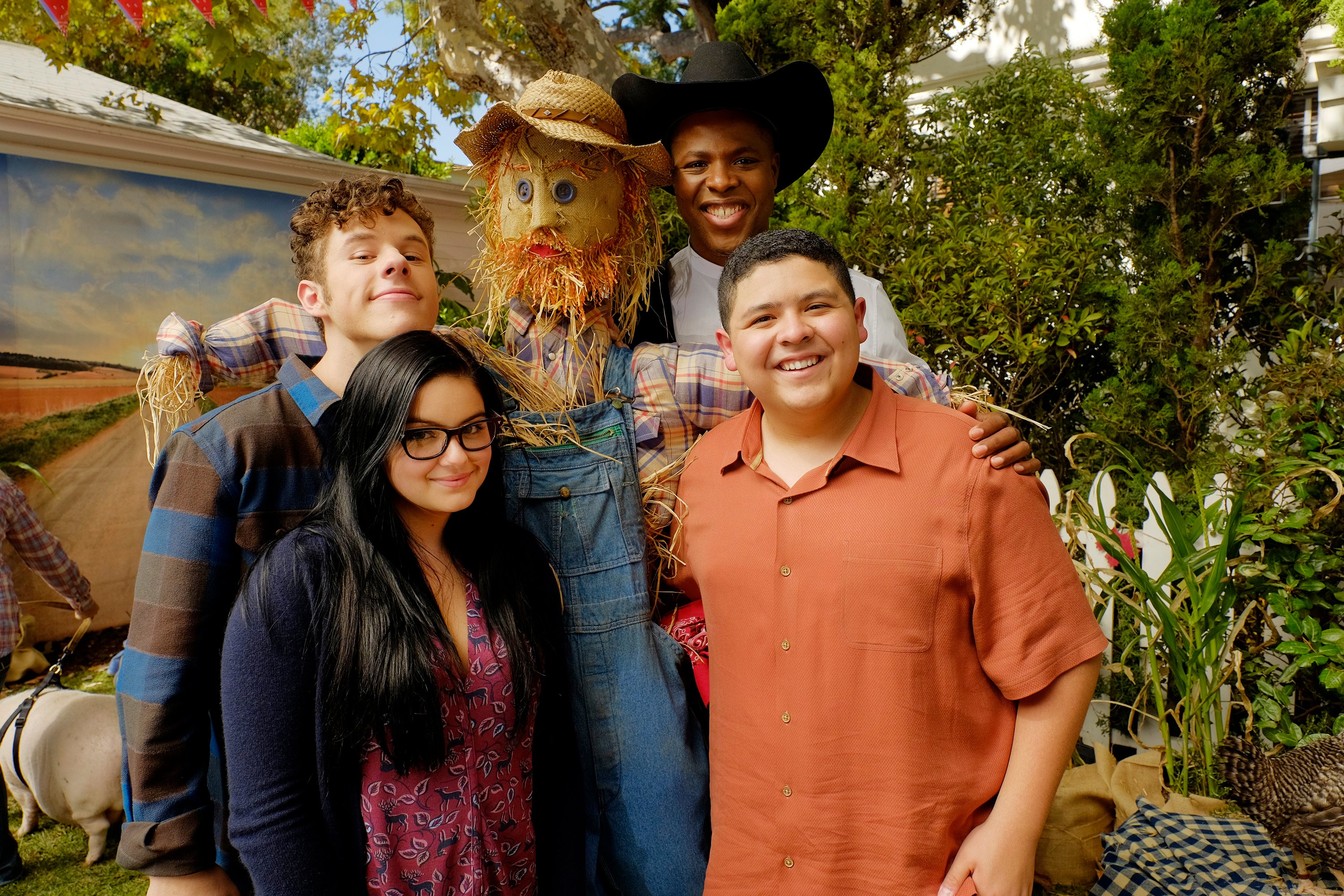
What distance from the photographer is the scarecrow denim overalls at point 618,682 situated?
6.10 ft

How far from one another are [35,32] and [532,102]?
233 inches

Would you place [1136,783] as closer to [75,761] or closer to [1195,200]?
[1195,200]

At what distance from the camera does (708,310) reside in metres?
2.75

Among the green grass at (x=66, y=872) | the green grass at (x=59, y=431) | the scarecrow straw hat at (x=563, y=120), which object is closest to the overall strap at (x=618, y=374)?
the scarecrow straw hat at (x=563, y=120)

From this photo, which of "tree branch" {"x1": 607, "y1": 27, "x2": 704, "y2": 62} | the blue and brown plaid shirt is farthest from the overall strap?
"tree branch" {"x1": 607, "y1": 27, "x2": 704, "y2": 62}

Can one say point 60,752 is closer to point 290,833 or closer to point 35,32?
point 290,833

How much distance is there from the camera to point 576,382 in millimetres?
2107

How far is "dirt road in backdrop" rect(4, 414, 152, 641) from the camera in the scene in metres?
6.43

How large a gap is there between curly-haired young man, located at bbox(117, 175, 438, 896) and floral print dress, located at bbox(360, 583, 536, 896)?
417 mm

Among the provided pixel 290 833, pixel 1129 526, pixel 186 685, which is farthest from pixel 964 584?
pixel 1129 526

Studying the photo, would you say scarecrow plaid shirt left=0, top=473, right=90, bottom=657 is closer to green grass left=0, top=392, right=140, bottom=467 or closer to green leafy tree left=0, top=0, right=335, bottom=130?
green grass left=0, top=392, right=140, bottom=467

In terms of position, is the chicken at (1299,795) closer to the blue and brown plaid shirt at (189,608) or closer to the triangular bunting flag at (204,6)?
the blue and brown plaid shirt at (189,608)

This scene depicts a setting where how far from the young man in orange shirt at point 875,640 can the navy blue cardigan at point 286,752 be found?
733 millimetres

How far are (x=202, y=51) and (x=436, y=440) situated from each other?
1345cm
